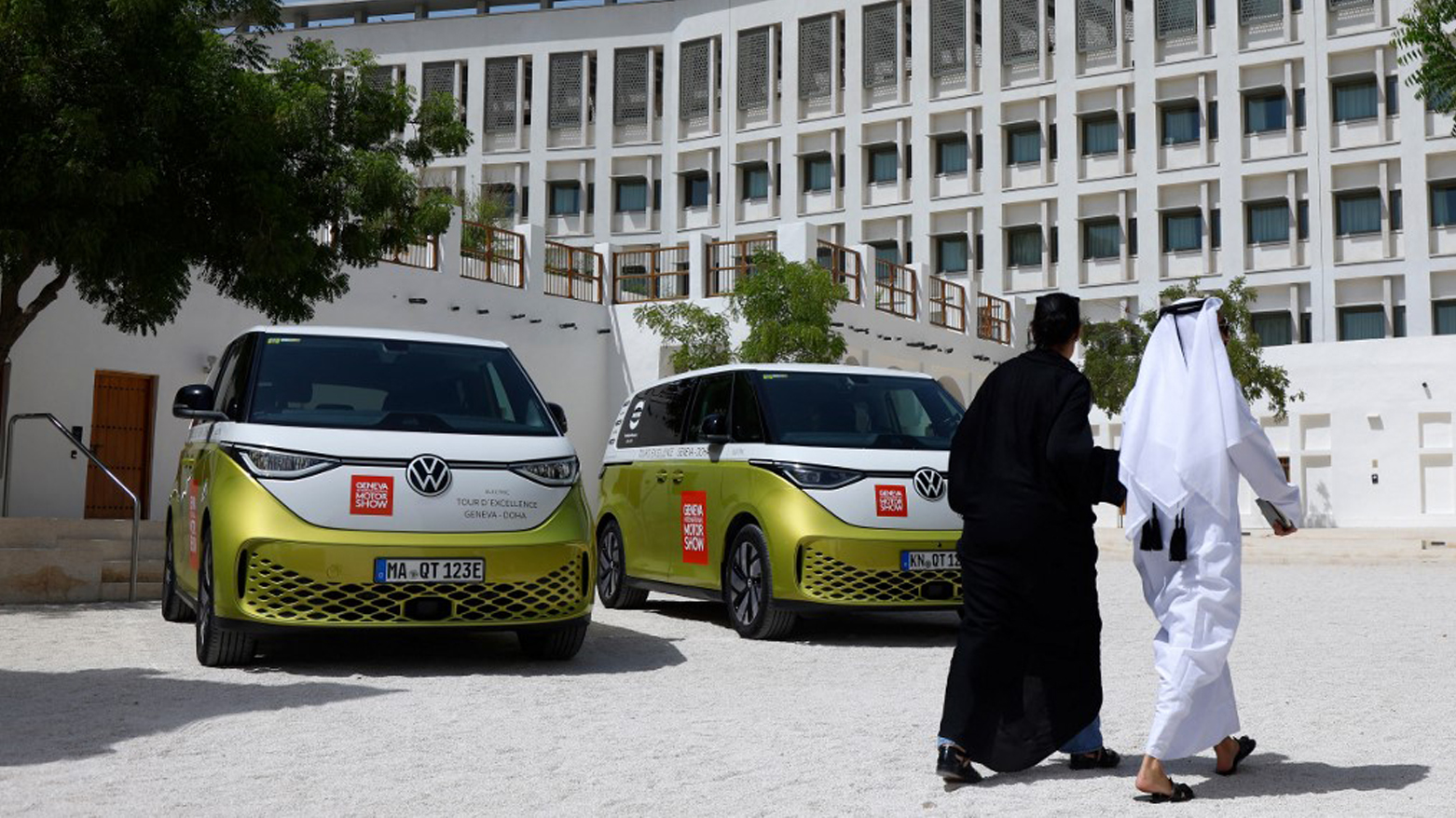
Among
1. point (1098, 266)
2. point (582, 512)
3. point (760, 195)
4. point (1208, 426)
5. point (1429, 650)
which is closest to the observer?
point (1208, 426)

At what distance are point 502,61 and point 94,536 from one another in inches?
1852

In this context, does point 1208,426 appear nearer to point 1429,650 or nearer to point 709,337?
point 1429,650

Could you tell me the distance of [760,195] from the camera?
57.5m

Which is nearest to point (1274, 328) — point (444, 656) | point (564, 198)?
point (564, 198)

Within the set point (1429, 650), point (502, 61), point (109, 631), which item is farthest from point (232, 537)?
point (502, 61)

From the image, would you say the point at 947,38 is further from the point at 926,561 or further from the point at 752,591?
the point at 926,561

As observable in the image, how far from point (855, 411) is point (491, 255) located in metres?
20.5

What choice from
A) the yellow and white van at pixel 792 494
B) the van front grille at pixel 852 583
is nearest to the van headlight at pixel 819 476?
the yellow and white van at pixel 792 494

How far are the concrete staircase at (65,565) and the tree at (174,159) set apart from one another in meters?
2.61

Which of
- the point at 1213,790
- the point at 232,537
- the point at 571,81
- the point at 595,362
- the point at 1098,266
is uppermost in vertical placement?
the point at 571,81

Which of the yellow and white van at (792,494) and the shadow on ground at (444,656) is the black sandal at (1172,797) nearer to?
the shadow on ground at (444,656)

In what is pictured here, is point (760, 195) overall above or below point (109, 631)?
above

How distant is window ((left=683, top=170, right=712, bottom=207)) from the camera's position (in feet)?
193

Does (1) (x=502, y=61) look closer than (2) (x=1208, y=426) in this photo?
No
